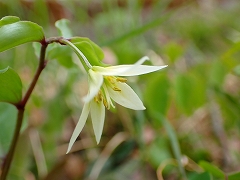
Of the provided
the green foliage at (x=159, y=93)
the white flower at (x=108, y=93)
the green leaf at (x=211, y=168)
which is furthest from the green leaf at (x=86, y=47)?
the green foliage at (x=159, y=93)

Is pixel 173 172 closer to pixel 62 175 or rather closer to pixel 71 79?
pixel 62 175

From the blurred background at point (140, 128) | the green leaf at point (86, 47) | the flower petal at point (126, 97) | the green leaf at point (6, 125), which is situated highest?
the green leaf at point (86, 47)

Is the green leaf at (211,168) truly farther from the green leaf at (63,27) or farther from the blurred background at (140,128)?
the green leaf at (63,27)

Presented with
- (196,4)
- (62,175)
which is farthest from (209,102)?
(196,4)

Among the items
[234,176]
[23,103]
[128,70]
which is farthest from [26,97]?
[234,176]

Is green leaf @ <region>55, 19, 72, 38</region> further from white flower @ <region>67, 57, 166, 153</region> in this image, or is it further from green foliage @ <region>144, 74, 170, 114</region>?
green foliage @ <region>144, 74, 170, 114</region>

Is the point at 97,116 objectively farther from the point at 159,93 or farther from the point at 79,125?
the point at 159,93

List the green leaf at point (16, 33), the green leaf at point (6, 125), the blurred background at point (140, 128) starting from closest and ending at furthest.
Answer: the green leaf at point (16, 33) < the green leaf at point (6, 125) < the blurred background at point (140, 128)
